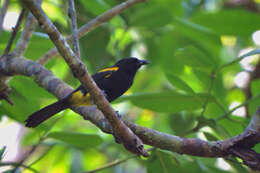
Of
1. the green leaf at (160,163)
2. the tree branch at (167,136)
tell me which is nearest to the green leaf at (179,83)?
the green leaf at (160,163)

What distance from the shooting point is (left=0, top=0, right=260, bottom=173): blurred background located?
2900 mm

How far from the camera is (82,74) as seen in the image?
1.90 metres

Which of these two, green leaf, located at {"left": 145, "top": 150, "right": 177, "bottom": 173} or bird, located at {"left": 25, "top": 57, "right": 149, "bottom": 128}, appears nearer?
green leaf, located at {"left": 145, "top": 150, "right": 177, "bottom": 173}

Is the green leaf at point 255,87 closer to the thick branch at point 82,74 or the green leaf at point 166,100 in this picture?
the green leaf at point 166,100

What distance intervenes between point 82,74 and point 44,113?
1.37 metres

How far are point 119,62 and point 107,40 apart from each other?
1.40 ft

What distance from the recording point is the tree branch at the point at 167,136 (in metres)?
1.99

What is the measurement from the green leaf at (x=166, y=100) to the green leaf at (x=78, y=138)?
408mm

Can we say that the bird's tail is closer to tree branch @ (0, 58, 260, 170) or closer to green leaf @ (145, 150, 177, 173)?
tree branch @ (0, 58, 260, 170)

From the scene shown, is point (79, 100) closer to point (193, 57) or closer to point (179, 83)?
point (179, 83)

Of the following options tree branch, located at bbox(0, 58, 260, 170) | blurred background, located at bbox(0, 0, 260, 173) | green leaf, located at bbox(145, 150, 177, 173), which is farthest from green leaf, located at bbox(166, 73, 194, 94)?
tree branch, located at bbox(0, 58, 260, 170)

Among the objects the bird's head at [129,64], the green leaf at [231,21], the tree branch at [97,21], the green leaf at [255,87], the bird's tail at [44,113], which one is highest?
the tree branch at [97,21]

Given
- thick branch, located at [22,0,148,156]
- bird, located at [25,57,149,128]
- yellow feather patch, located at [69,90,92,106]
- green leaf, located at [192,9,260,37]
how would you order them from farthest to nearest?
green leaf, located at [192,9,260,37] < yellow feather patch, located at [69,90,92,106] < bird, located at [25,57,149,128] < thick branch, located at [22,0,148,156]

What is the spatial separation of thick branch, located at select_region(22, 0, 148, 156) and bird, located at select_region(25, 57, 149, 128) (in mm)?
742
